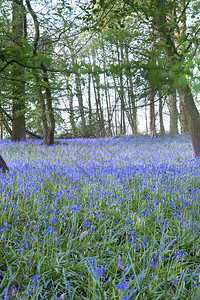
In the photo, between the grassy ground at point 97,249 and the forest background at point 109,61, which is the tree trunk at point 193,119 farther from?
the grassy ground at point 97,249

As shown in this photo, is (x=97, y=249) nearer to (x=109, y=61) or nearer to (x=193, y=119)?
(x=193, y=119)

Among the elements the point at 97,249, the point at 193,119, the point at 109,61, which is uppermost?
the point at 109,61

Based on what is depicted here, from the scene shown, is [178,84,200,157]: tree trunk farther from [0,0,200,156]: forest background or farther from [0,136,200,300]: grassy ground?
[0,136,200,300]: grassy ground

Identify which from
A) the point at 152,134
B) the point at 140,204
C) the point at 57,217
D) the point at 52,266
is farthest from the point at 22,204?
the point at 152,134

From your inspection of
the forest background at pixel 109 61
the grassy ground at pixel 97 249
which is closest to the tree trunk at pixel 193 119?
the forest background at pixel 109 61

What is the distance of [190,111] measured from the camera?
293 inches

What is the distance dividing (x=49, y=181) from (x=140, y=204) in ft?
6.58

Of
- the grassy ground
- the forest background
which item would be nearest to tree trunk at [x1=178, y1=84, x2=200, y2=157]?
the forest background

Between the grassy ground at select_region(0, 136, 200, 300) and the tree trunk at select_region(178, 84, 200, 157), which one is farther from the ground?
the tree trunk at select_region(178, 84, 200, 157)

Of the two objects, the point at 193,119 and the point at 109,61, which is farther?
the point at 109,61

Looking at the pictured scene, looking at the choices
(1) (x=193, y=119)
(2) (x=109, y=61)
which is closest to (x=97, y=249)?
(1) (x=193, y=119)

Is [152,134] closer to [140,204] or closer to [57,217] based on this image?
[140,204]

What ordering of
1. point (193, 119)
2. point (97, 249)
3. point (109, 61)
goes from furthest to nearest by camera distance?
point (109, 61), point (193, 119), point (97, 249)

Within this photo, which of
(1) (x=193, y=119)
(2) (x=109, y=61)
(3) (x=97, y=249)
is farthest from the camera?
(2) (x=109, y=61)
